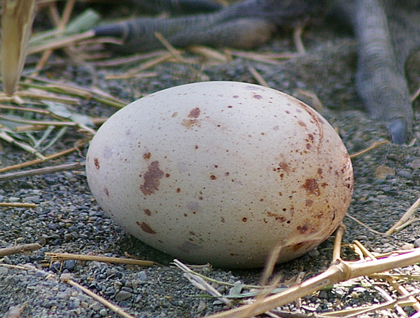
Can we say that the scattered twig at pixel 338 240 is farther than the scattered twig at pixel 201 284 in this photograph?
Yes

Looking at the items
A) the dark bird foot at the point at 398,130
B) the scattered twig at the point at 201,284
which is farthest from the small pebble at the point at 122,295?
the dark bird foot at the point at 398,130

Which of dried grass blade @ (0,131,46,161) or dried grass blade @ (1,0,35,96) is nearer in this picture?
dried grass blade @ (1,0,35,96)

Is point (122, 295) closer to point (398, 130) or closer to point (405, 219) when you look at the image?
point (405, 219)

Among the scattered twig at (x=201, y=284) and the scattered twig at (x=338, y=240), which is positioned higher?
the scattered twig at (x=201, y=284)

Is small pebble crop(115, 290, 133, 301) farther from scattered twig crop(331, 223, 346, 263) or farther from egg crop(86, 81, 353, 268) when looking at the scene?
scattered twig crop(331, 223, 346, 263)

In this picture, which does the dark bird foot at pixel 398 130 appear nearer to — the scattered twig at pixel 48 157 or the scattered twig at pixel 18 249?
the scattered twig at pixel 48 157

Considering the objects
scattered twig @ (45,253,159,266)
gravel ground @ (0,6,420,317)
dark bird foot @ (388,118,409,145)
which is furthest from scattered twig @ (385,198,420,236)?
scattered twig @ (45,253,159,266)
